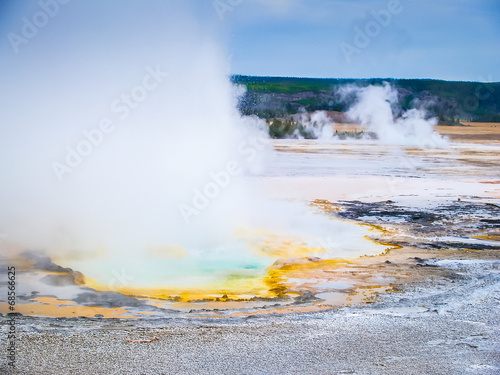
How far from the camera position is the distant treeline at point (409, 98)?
7369cm

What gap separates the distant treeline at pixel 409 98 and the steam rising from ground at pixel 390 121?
2.66 meters

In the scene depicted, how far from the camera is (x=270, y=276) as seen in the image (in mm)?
7961

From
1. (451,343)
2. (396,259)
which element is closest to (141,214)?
(396,259)

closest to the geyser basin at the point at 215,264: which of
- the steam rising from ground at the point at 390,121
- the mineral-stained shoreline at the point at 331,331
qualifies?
the mineral-stained shoreline at the point at 331,331

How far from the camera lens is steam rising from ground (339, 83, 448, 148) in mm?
48719

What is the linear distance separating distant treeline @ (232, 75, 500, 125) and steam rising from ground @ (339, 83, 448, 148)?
266 centimetres

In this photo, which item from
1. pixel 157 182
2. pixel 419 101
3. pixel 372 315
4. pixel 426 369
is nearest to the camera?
pixel 426 369

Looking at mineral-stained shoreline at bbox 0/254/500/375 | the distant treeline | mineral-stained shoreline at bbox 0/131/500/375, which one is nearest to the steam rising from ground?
the distant treeline

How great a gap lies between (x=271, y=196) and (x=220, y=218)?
13.5ft

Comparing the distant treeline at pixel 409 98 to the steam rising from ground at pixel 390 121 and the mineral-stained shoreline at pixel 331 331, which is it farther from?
the mineral-stained shoreline at pixel 331 331

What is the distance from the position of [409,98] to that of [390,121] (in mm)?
29650

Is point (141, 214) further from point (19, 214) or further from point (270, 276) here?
point (270, 276)

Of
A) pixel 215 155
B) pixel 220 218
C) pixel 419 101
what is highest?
pixel 419 101

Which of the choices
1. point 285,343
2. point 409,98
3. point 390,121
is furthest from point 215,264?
point 409,98
